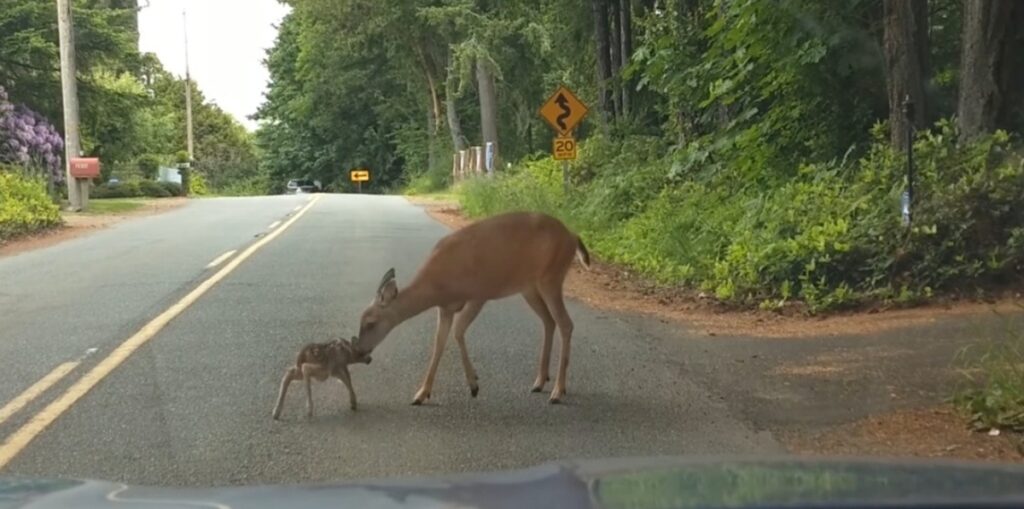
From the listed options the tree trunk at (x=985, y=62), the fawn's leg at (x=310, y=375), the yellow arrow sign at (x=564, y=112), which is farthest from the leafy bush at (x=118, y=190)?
the fawn's leg at (x=310, y=375)

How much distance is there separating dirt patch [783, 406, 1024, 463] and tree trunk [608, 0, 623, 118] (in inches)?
824

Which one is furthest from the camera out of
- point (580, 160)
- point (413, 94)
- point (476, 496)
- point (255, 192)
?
point (255, 192)

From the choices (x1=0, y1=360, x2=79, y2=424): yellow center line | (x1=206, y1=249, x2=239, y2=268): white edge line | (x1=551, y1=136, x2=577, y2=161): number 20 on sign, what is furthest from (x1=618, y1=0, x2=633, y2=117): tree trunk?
(x1=0, y1=360, x2=79, y2=424): yellow center line

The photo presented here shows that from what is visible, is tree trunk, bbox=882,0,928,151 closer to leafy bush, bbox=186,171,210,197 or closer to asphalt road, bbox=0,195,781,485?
asphalt road, bbox=0,195,781,485

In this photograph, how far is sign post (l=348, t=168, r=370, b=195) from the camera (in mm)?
72000

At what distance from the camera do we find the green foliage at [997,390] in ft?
21.4

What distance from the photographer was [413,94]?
6128 cm

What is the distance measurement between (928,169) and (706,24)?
9644 millimetres

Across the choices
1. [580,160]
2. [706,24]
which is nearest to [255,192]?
[580,160]

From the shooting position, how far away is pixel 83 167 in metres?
31.0

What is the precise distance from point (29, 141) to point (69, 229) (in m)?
8.58

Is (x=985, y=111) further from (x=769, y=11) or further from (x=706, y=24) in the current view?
(x=706, y=24)

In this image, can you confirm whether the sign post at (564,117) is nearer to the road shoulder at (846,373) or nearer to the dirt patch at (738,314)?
the dirt patch at (738,314)

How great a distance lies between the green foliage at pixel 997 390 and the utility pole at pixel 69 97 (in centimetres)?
2814
